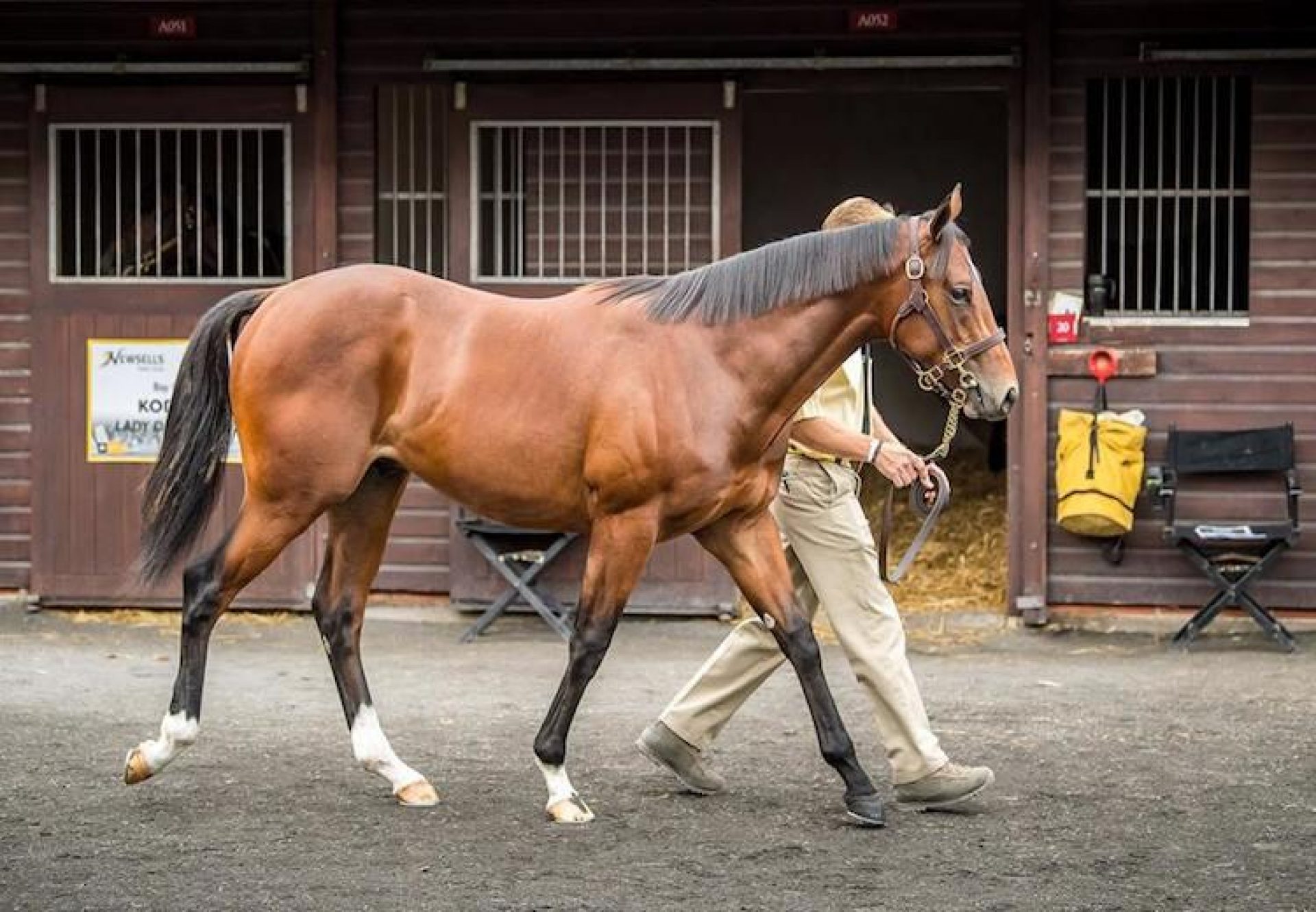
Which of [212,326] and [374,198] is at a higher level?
[374,198]

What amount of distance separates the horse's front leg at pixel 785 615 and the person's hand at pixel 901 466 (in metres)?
0.43

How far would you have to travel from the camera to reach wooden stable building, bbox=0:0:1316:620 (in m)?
10.6

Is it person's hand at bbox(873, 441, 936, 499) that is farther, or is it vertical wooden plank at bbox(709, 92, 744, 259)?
vertical wooden plank at bbox(709, 92, 744, 259)

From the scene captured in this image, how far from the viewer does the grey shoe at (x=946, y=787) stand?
6516mm

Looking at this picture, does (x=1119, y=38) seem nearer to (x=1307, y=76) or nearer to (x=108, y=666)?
(x=1307, y=76)

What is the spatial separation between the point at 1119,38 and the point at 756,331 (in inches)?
185

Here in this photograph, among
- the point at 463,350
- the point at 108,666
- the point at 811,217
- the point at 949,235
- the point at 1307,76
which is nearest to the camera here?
the point at 949,235

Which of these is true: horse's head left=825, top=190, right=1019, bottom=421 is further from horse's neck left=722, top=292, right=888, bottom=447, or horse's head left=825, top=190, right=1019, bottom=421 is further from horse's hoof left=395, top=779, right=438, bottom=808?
horse's hoof left=395, top=779, right=438, bottom=808

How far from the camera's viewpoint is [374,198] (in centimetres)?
1104

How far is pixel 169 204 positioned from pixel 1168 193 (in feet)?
16.5

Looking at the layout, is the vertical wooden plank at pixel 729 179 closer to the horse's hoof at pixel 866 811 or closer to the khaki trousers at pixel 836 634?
the khaki trousers at pixel 836 634

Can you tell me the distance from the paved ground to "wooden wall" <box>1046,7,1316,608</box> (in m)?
0.72

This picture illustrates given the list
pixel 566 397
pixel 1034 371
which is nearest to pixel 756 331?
pixel 566 397

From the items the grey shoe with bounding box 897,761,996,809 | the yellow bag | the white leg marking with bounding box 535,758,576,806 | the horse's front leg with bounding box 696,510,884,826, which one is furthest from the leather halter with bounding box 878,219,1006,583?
the yellow bag
